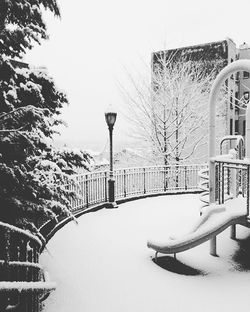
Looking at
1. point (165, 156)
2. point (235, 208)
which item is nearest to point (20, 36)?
point (235, 208)

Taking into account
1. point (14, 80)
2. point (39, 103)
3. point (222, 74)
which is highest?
point (222, 74)

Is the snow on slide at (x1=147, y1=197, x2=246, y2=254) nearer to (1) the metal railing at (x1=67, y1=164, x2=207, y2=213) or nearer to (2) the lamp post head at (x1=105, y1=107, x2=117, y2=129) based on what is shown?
(1) the metal railing at (x1=67, y1=164, x2=207, y2=213)

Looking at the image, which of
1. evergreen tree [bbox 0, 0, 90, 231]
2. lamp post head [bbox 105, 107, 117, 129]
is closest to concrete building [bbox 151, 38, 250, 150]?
lamp post head [bbox 105, 107, 117, 129]

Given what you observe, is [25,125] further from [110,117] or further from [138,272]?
[110,117]

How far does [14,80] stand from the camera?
4.88 m

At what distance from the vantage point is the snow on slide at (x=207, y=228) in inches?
253

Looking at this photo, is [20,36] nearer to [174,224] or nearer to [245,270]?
[245,270]

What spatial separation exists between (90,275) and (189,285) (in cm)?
177

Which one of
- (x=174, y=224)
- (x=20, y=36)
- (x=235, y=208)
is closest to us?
(x=20, y=36)

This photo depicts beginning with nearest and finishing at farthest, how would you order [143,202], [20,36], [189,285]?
1. [20,36]
2. [189,285]
3. [143,202]

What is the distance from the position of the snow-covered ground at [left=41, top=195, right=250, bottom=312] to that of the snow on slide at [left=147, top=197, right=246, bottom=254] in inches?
15.9

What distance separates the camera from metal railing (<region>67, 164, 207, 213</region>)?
1134 cm

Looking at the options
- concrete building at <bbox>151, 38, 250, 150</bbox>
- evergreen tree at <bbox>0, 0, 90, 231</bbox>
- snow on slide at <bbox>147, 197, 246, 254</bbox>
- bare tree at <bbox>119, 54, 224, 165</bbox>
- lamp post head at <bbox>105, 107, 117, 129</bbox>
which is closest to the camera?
evergreen tree at <bbox>0, 0, 90, 231</bbox>

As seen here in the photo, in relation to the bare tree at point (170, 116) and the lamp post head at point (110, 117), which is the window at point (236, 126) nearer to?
the bare tree at point (170, 116)
